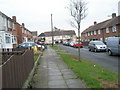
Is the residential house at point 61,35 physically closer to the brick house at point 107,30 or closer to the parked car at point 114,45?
the brick house at point 107,30

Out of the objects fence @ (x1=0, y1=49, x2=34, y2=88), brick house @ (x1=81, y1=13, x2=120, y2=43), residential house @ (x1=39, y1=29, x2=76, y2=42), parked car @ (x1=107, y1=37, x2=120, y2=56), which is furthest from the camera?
residential house @ (x1=39, y1=29, x2=76, y2=42)

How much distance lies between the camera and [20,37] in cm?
3938

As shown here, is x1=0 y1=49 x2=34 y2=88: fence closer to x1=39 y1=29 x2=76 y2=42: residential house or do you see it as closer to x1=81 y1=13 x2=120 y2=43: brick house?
x1=81 y1=13 x2=120 y2=43: brick house

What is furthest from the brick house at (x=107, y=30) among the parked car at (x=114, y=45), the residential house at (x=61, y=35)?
the residential house at (x=61, y=35)

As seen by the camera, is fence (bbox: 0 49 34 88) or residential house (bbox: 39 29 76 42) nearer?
fence (bbox: 0 49 34 88)

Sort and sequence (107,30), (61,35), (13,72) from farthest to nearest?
(61,35) → (107,30) → (13,72)

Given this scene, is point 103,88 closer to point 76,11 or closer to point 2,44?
point 76,11

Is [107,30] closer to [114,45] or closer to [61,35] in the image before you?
[114,45]

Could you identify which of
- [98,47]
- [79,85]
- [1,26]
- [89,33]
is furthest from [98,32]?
[79,85]

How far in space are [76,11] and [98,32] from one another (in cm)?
3042

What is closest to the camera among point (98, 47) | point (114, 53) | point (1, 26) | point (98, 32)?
point (114, 53)

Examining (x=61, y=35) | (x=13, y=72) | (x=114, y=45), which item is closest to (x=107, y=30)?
(x=114, y=45)

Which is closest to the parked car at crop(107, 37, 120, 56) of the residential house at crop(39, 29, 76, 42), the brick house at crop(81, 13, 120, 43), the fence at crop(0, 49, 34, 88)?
Result: the fence at crop(0, 49, 34, 88)

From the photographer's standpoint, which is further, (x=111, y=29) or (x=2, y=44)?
(x=111, y=29)
